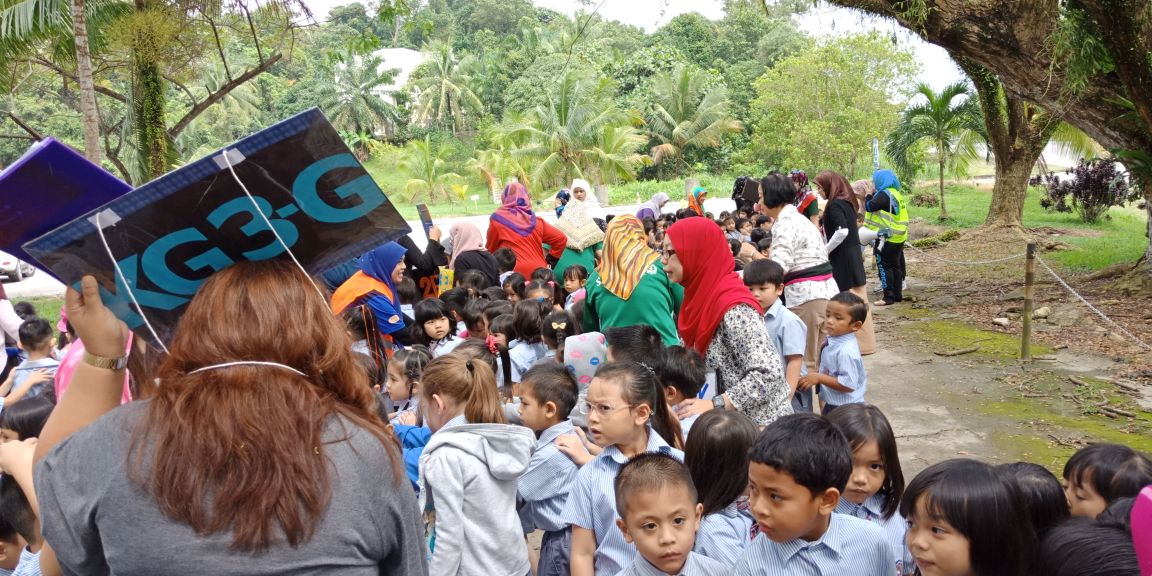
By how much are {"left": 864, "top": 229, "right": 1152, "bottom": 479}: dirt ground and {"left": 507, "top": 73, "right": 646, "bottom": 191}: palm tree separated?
19.1 m

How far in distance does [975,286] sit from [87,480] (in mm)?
11616

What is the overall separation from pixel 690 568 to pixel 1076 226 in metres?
18.1

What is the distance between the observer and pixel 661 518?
2.33 m

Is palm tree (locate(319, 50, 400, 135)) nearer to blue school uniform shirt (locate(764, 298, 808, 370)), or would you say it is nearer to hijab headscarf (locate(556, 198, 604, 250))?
hijab headscarf (locate(556, 198, 604, 250))

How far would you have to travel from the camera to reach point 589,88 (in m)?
29.9

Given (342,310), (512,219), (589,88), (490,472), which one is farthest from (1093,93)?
(589,88)

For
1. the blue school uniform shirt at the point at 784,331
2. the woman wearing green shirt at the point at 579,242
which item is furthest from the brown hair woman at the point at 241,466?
the woman wearing green shirt at the point at 579,242

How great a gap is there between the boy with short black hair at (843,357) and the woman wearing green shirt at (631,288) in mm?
860

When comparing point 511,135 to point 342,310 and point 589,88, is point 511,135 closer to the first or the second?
point 589,88

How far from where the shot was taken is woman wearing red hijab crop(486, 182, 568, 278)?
782cm

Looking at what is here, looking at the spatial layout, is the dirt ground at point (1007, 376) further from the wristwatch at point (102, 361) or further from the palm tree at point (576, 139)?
the palm tree at point (576, 139)

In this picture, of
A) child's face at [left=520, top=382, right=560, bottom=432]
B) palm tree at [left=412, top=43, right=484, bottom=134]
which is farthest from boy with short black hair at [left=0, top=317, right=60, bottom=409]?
palm tree at [left=412, top=43, right=484, bottom=134]

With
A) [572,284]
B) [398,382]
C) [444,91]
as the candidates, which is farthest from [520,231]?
[444,91]

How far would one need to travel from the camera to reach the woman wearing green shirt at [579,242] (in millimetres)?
7145
